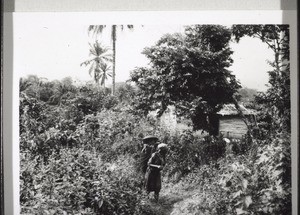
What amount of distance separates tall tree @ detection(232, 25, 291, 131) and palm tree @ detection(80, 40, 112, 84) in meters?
0.86

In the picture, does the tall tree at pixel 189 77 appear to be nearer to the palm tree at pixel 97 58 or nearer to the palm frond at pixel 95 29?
the palm tree at pixel 97 58

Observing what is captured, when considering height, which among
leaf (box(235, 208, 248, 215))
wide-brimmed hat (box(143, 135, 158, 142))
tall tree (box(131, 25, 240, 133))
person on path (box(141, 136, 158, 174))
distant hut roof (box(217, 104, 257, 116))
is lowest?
leaf (box(235, 208, 248, 215))

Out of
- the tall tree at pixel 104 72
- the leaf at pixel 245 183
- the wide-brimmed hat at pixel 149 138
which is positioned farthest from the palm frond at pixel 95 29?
the leaf at pixel 245 183

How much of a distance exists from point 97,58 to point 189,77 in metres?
0.63

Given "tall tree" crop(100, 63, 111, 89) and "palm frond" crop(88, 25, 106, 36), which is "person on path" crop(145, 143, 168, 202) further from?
"palm frond" crop(88, 25, 106, 36)

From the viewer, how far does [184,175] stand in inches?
95.7

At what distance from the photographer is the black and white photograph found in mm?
2414

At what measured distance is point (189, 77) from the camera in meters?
→ 2.46

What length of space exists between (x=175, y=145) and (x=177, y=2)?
3.13ft

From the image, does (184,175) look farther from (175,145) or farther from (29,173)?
(29,173)

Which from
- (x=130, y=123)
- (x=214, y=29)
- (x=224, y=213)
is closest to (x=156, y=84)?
(x=130, y=123)

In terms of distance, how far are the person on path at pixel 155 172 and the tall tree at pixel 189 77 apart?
29cm

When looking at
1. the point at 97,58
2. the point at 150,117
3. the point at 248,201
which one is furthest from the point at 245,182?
the point at 97,58

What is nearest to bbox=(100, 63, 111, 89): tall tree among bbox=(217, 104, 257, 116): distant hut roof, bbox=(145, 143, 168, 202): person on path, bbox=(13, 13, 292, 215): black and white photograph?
bbox=(13, 13, 292, 215): black and white photograph
